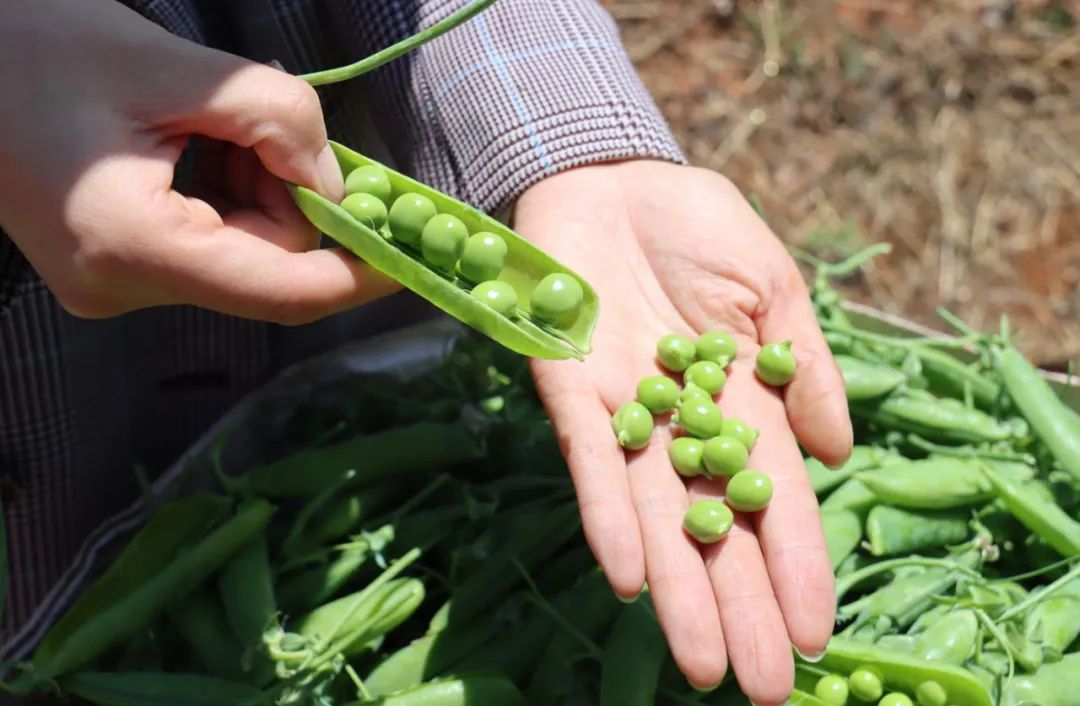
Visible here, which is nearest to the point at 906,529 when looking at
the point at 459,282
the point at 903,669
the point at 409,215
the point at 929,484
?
the point at 929,484

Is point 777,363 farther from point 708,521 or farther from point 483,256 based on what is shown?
point 483,256

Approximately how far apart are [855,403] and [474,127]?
1.01m

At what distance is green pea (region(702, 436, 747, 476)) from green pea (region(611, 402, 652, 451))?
0.11 meters

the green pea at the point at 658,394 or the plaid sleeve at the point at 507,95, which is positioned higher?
the plaid sleeve at the point at 507,95

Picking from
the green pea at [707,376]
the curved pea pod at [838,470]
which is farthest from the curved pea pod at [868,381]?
the green pea at [707,376]

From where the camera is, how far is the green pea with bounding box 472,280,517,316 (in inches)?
72.1

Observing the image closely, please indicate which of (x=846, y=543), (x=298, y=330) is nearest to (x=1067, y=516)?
(x=846, y=543)

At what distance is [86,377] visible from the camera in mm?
2281

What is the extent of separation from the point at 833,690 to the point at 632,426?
0.58 m

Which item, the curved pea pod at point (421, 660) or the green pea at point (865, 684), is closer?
the green pea at point (865, 684)

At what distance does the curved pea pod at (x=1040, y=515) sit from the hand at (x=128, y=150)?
1412 mm

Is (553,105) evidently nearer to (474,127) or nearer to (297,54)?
(474,127)

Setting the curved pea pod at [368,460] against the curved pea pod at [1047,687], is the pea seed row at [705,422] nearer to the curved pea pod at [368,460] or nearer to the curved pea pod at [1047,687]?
the curved pea pod at [368,460]

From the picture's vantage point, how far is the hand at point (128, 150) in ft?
4.90
